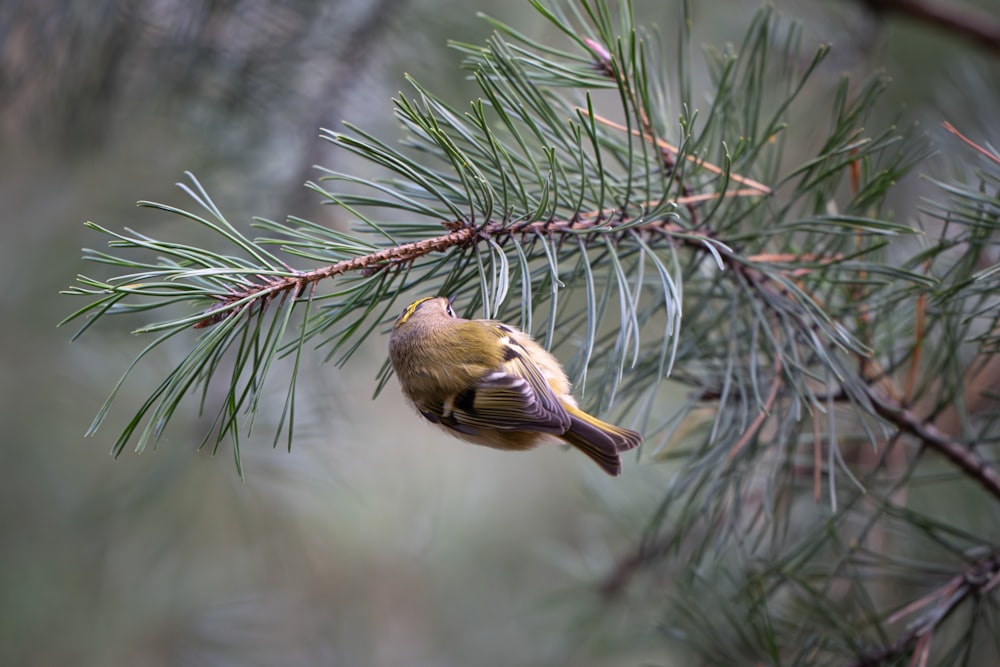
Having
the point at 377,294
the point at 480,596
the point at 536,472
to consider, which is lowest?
the point at 480,596

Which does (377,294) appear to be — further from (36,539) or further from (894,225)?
(36,539)

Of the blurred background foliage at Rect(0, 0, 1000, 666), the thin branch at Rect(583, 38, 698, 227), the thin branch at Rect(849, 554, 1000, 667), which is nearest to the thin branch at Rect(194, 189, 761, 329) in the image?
the thin branch at Rect(583, 38, 698, 227)

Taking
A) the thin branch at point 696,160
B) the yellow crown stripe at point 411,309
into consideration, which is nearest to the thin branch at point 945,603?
the thin branch at point 696,160

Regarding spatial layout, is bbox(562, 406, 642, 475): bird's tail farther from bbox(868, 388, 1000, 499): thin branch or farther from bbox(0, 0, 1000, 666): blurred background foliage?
bbox(0, 0, 1000, 666): blurred background foliage

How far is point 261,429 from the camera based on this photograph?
1557mm

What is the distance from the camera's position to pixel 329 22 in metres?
1.32

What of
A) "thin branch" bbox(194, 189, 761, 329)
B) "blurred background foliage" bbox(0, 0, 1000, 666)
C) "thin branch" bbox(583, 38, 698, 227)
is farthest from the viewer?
"blurred background foliage" bbox(0, 0, 1000, 666)

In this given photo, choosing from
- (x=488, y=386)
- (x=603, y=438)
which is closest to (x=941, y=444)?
(x=603, y=438)

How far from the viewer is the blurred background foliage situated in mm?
1305

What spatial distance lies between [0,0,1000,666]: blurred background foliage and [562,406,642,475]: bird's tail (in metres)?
0.56

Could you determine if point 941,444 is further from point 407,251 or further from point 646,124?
point 407,251

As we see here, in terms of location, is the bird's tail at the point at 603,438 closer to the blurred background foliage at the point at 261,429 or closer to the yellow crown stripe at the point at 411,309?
the yellow crown stripe at the point at 411,309

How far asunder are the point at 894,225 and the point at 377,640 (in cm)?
186

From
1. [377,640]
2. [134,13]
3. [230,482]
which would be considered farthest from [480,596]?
[134,13]
